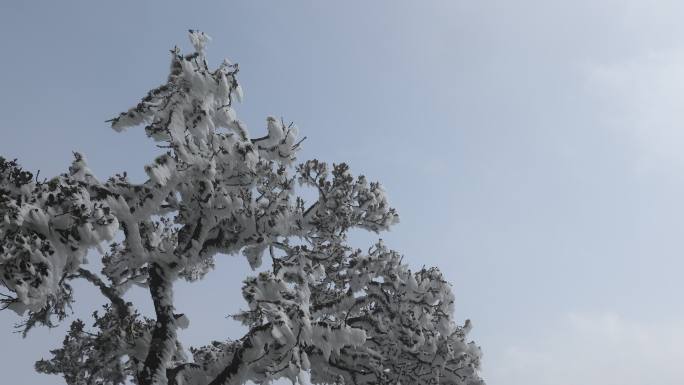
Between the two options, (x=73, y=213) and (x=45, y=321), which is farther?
(x=45, y=321)

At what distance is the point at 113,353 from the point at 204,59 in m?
7.54

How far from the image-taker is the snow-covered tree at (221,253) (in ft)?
28.8

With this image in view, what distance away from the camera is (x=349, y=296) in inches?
611

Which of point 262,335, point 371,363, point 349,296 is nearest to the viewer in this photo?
point 262,335

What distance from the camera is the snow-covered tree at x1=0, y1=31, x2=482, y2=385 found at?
8781 millimetres

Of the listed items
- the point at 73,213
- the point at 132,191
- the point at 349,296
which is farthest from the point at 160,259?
the point at 349,296

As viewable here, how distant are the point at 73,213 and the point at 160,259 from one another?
4.44 m

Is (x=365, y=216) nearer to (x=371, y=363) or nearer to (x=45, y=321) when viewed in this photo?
(x=371, y=363)

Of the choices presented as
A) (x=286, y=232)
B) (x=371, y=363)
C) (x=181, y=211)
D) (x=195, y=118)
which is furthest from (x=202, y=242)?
(x=371, y=363)

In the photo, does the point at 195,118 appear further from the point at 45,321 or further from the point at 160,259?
the point at 45,321

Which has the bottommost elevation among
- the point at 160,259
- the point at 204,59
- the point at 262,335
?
the point at 262,335

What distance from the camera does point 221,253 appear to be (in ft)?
46.1

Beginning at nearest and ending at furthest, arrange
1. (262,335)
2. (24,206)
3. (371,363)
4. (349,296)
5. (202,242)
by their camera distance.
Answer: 1. (24,206)
2. (262,335)
3. (202,242)
4. (371,363)
5. (349,296)

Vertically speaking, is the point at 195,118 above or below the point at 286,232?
above
